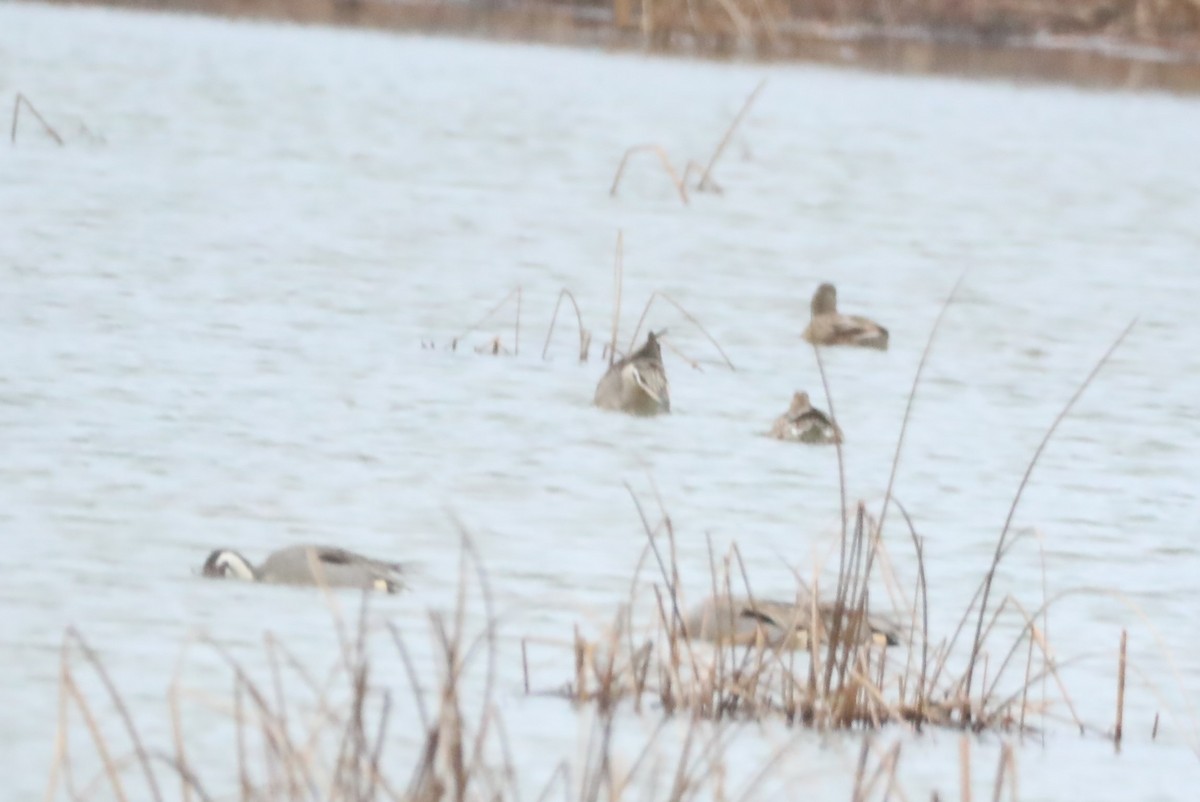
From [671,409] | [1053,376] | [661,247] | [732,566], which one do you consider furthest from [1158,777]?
[661,247]

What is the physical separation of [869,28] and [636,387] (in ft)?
95.6

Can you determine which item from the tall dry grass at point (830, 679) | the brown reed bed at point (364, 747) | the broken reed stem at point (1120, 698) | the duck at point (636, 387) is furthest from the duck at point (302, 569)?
the duck at point (636, 387)

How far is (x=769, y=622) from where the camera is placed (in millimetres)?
5227

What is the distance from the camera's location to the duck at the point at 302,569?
5414 mm

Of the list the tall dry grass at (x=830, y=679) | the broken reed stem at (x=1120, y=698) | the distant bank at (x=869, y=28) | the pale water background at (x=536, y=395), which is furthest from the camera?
the distant bank at (x=869, y=28)

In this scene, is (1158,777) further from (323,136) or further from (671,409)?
(323,136)

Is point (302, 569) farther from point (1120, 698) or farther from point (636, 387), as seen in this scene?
point (636, 387)

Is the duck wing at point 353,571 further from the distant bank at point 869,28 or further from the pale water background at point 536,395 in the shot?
the distant bank at point 869,28

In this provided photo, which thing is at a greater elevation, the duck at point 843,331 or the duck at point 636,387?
the duck at point 636,387

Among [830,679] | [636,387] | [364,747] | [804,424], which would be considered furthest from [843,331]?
[364,747]

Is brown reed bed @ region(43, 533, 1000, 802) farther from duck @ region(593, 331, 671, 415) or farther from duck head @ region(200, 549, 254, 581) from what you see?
duck @ region(593, 331, 671, 415)

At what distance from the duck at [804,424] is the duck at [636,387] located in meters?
0.45

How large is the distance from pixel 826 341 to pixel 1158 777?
504 cm

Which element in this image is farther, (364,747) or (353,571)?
(353,571)
